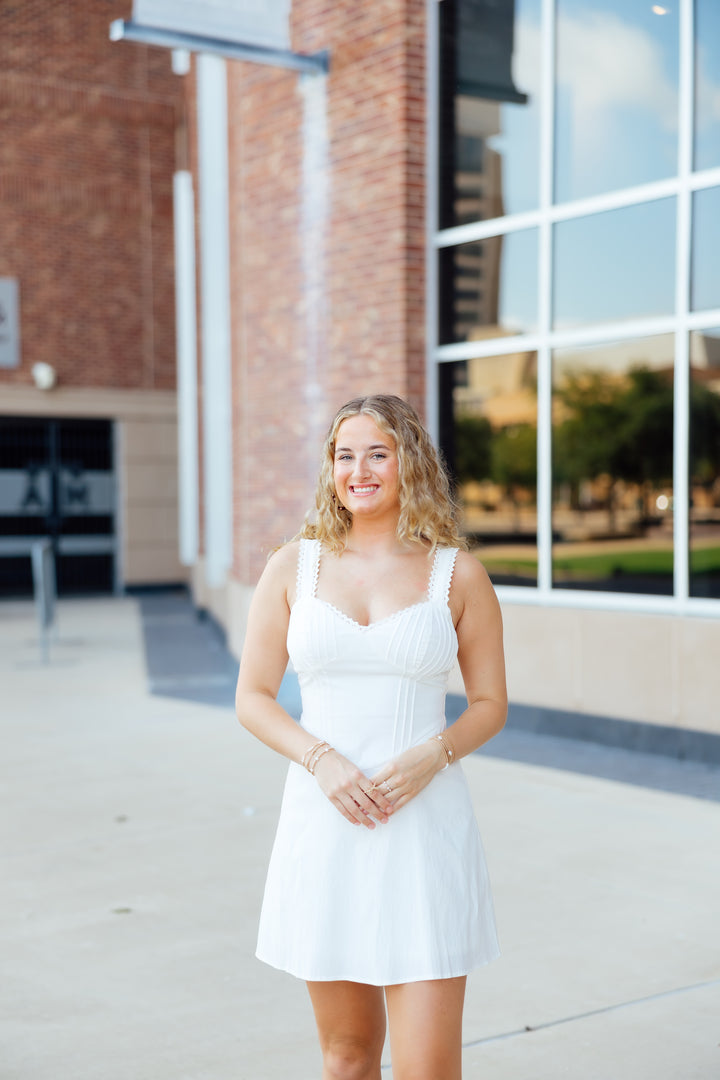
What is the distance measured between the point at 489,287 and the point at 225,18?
285cm

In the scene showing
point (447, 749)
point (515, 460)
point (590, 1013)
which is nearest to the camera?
point (447, 749)

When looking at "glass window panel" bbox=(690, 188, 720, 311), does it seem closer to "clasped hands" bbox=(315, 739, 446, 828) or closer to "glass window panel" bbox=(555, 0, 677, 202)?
"glass window panel" bbox=(555, 0, 677, 202)

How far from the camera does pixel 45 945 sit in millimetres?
4359

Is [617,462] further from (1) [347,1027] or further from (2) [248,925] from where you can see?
(1) [347,1027]

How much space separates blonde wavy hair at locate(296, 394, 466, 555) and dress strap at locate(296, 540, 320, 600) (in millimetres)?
28

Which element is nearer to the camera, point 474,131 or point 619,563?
point 474,131

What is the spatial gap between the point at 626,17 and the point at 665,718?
485cm

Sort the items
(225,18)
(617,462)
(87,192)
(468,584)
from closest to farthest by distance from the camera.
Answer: (468,584), (225,18), (87,192), (617,462)

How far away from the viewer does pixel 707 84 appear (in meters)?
7.75

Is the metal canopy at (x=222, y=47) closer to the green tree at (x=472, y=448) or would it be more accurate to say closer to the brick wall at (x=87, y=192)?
the green tree at (x=472, y=448)

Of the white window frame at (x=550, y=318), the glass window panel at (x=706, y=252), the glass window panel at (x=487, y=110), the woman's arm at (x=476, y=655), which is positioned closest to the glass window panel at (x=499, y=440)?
the white window frame at (x=550, y=318)

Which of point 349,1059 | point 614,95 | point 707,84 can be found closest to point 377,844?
point 349,1059

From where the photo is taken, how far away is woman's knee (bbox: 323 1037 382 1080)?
2443 mm

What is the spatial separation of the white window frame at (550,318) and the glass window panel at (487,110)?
98mm
